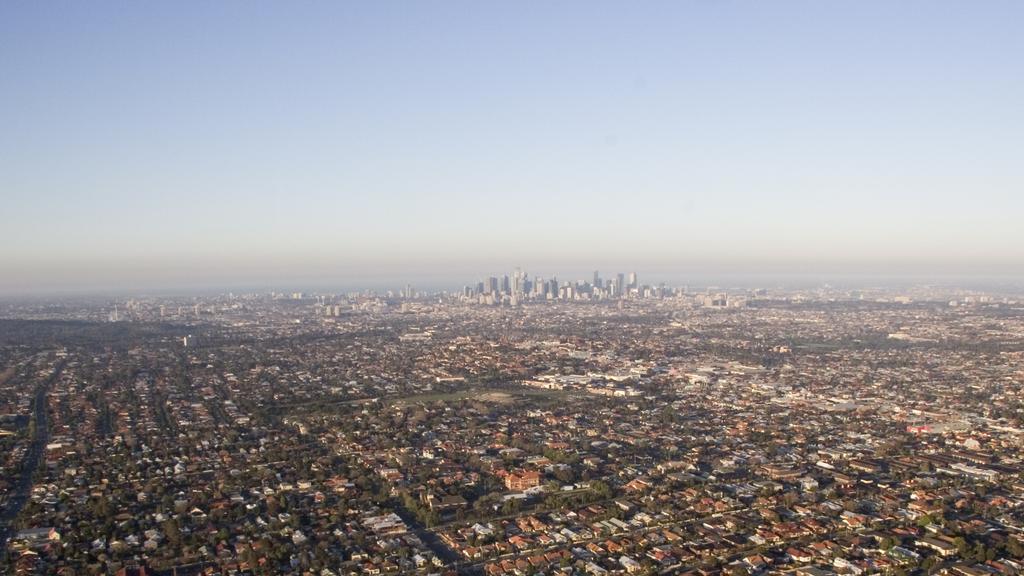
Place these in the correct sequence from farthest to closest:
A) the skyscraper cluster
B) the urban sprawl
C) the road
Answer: the skyscraper cluster
the road
the urban sprawl

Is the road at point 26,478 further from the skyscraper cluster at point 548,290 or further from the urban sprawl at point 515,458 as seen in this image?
the skyscraper cluster at point 548,290

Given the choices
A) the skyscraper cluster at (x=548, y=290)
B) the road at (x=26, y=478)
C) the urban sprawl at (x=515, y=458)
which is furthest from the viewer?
the skyscraper cluster at (x=548, y=290)

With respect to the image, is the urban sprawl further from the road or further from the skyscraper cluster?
the skyscraper cluster

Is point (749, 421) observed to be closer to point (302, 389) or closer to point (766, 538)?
point (766, 538)

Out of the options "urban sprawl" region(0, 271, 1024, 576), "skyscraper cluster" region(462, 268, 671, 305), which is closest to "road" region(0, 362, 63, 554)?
"urban sprawl" region(0, 271, 1024, 576)

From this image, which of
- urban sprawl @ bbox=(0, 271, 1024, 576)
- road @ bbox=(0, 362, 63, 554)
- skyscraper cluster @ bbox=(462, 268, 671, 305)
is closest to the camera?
urban sprawl @ bbox=(0, 271, 1024, 576)

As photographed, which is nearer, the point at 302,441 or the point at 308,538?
the point at 308,538

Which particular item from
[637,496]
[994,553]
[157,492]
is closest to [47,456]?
[157,492]

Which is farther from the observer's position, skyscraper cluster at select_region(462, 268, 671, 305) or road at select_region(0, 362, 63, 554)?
skyscraper cluster at select_region(462, 268, 671, 305)

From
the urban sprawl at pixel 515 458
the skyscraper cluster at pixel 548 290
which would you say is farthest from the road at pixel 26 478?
the skyscraper cluster at pixel 548 290

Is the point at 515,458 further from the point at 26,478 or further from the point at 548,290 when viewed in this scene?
the point at 548,290

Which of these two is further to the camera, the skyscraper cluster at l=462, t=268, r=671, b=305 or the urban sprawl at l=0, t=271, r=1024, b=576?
the skyscraper cluster at l=462, t=268, r=671, b=305
